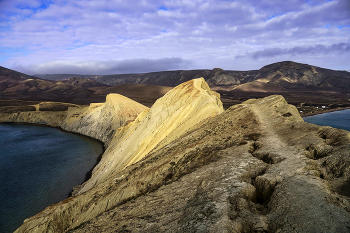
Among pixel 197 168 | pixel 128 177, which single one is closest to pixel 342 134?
pixel 197 168

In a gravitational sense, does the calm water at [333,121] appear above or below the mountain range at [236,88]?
below

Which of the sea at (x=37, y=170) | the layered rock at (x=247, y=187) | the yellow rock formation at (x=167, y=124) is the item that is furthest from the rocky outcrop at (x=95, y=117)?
the layered rock at (x=247, y=187)

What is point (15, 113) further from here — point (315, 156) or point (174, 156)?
point (315, 156)

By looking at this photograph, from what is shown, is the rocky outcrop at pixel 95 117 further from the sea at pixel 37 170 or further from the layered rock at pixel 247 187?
the layered rock at pixel 247 187

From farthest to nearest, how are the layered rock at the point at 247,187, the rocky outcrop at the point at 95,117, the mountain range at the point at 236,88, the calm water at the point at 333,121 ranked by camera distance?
the mountain range at the point at 236,88 → the calm water at the point at 333,121 → the rocky outcrop at the point at 95,117 → the layered rock at the point at 247,187

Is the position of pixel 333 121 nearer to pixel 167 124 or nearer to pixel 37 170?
pixel 167 124

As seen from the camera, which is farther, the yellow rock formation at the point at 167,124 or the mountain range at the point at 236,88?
the mountain range at the point at 236,88
